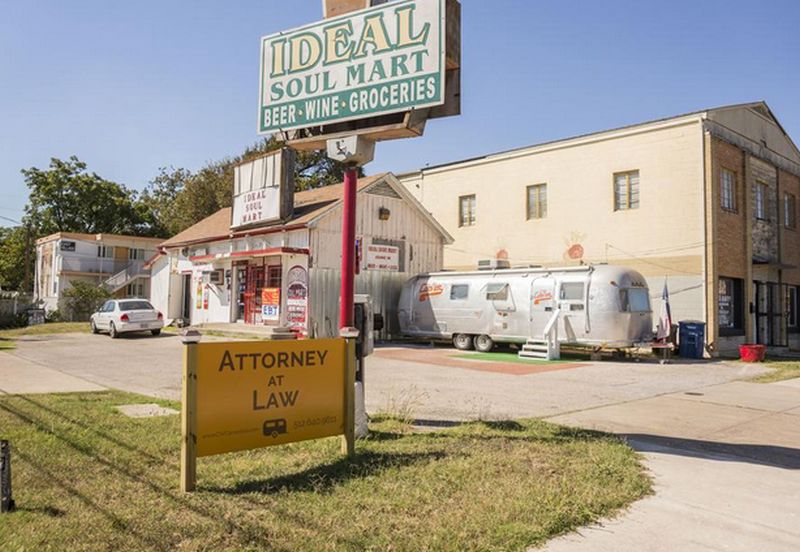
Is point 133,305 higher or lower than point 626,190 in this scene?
lower

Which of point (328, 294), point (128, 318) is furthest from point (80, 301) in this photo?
point (328, 294)

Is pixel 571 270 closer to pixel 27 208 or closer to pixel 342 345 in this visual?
pixel 342 345

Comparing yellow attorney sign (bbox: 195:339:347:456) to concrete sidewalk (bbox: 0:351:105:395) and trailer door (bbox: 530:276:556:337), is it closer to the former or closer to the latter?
concrete sidewalk (bbox: 0:351:105:395)

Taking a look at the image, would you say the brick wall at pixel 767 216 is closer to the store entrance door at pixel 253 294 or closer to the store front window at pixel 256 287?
the store front window at pixel 256 287

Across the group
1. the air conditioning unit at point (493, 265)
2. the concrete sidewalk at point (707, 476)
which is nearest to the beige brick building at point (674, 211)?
the air conditioning unit at point (493, 265)

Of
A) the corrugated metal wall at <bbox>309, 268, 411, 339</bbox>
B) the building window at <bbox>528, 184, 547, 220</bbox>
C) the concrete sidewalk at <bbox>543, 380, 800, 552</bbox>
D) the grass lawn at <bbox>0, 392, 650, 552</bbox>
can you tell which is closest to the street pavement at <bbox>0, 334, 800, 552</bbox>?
the concrete sidewalk at <bbox>543, 380, 800, 552</bbox>

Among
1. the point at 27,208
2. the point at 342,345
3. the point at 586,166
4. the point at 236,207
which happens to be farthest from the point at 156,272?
the point at 27,208

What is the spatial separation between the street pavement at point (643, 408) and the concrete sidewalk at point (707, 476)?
0.05 feet

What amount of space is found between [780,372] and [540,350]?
635 centimetres

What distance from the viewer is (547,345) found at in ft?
61.6

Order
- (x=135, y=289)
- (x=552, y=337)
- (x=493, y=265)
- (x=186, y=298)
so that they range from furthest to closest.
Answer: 1. (x=135, y=289)
2. (x=186, y=298)
3. (x=493, y=265)
4. (x=552, y=337)

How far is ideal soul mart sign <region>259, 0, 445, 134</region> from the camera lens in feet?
24.8

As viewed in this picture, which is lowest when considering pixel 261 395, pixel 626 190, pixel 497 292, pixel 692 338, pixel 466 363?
pixel 466 363

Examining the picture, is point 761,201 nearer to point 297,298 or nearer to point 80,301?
point 297,298
